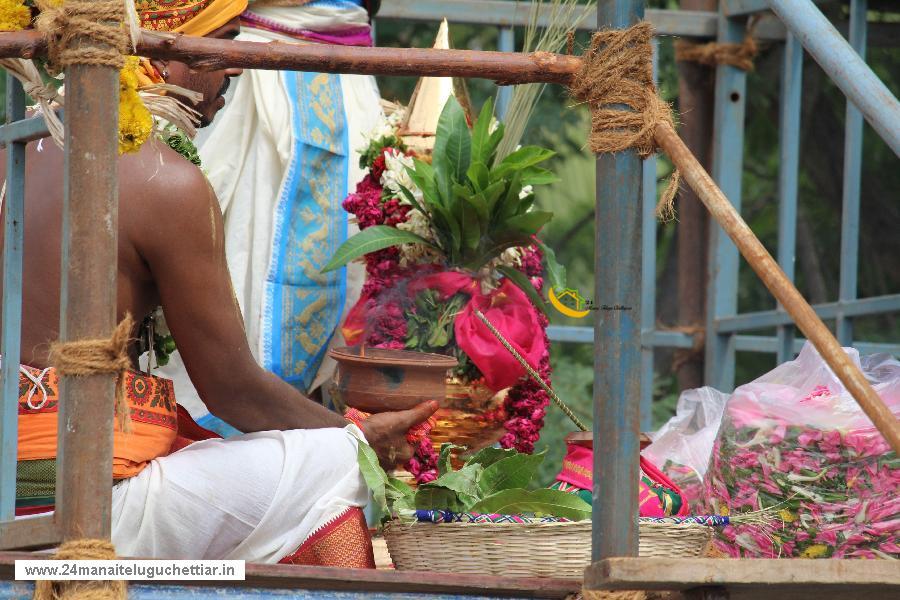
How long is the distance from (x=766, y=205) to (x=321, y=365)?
4986mm

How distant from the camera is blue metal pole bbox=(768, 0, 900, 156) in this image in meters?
2.36

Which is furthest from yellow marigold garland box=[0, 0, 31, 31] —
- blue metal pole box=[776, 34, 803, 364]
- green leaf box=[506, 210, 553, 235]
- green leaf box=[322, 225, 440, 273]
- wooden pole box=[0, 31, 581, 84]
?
blue metal pole box=[776, 34, 803, 364]

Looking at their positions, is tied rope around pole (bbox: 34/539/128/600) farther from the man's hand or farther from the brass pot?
the brass pot

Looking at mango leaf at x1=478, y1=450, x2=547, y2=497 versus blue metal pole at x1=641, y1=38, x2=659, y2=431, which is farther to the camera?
blue metal pole at x1=641, y1=38, x2=659, y2=431

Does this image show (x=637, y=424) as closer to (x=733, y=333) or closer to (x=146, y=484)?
(x=146, y=484)

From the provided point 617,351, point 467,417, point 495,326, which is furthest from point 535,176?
point 617,351

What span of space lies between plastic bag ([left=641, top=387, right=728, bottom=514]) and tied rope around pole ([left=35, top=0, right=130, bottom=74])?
1850 millimetres

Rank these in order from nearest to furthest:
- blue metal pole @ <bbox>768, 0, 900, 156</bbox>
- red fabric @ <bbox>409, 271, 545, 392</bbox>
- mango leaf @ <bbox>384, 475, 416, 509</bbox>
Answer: blue metal pole @ <bbox>768, 0, 900, 156</bbox>, mango leaf @ <bbox>384, 475, 416, 509</bbox>, red fabric @ <bbox>409, 271, 545, 392</bbox>

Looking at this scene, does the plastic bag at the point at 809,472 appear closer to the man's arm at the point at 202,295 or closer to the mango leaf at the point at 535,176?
the mango leaf at the point at 535,176

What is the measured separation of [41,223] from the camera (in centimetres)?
268

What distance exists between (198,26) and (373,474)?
126cm

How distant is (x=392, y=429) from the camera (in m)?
3.14

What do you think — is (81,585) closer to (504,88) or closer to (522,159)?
(522,159)

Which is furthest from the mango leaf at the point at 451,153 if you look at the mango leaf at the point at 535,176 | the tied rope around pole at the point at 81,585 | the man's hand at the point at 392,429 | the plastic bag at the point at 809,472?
the tied rope around pole at the point at 81,585
